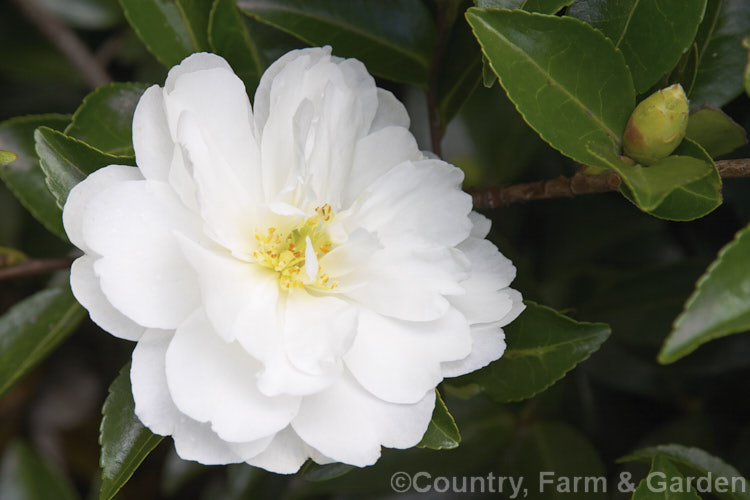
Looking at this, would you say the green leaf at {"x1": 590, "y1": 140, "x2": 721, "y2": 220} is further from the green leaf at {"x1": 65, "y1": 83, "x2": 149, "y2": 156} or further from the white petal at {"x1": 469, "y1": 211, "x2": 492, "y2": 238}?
the green leaf at {"x1": 65, "y1": 83, "x2": 149, "y2": 156}

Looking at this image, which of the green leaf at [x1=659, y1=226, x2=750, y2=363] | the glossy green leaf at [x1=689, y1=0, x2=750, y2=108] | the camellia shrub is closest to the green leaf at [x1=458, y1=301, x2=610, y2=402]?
the camellia shrub

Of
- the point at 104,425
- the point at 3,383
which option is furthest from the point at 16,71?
the point at 104,425

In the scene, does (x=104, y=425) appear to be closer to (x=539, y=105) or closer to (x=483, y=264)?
(x=483, y=264)

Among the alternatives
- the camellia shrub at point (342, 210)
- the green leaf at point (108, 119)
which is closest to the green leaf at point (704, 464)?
the camellia shrub at point (342, 210)

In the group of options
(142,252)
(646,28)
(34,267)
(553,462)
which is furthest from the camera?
(553,462)

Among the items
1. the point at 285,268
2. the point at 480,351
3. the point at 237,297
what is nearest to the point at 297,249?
the point at 285,268

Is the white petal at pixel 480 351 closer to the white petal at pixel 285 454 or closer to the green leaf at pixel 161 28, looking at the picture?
the white petal at pixel 285 454

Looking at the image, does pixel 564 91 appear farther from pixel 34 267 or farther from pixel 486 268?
pixel 34 267
